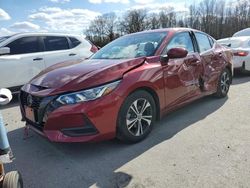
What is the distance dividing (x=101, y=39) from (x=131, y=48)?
59687 millimetres

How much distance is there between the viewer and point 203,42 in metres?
5.57

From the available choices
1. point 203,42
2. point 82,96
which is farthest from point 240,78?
point 82,96

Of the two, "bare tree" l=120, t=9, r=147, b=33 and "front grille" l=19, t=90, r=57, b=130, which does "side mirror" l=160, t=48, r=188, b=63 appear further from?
"bare tree" l=120, t=9, r=147, b=33

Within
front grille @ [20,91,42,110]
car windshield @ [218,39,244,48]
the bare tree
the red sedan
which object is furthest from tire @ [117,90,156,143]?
the bare tree

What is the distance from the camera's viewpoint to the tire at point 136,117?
3760mm

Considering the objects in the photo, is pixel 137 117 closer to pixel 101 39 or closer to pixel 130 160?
pixel 130 160

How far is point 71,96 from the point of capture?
3502 millimetres

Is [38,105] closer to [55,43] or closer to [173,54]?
[173,54]

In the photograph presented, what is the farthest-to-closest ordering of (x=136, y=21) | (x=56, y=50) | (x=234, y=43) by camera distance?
1. (x=136, y=21)
2. (x=234, y=43)
3. (x=56, y=50)

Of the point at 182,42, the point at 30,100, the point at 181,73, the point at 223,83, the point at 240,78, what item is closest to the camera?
the point at 30,100

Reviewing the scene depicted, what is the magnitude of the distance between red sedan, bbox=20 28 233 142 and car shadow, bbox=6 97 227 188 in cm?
24

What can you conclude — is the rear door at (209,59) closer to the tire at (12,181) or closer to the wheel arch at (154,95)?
the wheel arch at (154,95)

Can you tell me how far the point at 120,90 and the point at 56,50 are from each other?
4583 mm

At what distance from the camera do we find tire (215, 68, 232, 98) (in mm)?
5883
